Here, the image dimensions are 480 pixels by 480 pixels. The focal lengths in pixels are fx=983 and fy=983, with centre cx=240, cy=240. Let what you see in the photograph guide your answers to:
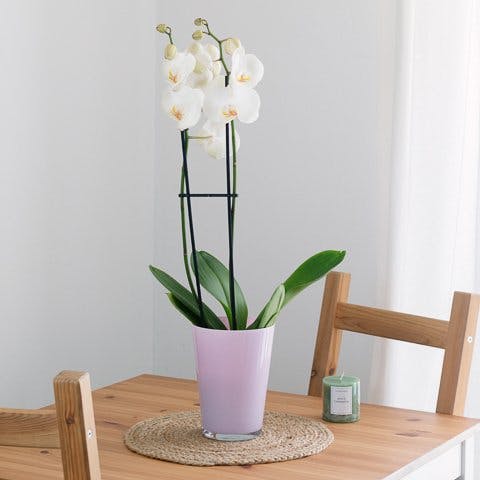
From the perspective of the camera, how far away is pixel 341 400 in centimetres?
175

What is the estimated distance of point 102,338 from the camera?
9.10 feet

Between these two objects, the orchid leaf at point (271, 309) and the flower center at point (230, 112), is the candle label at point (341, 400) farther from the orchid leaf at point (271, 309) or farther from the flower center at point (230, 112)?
the flower center at point (230, 112)

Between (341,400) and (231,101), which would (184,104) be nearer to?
(231,101)

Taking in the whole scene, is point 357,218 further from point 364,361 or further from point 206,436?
point 206,436

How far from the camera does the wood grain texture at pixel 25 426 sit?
3.56ft

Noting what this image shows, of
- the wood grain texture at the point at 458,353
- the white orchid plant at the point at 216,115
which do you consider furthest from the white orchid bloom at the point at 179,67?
the wood grain texture at the point at 458,353

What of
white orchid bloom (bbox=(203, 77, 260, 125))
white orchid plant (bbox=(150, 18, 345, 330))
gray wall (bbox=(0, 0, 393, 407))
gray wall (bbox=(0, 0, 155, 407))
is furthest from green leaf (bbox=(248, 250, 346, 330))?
gray wall (bbox=(0, 0, 155, 407))

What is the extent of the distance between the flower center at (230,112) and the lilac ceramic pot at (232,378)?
0.35 meters

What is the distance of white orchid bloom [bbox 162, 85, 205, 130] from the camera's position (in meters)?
1.51

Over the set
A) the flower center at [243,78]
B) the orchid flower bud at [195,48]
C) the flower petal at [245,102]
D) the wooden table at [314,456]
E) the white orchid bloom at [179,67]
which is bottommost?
the wooden table at [314,456]

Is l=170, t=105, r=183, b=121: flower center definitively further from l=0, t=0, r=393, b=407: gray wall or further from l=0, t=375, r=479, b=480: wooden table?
l=0, t=0, r=393, b=407: gray wall

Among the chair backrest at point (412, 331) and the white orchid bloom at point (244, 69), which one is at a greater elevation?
the white orchid bloom at point (244, 69)

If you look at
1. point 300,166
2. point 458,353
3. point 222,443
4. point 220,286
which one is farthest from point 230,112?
point 300,166

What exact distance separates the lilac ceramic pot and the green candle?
17 centimetres
